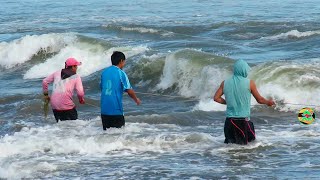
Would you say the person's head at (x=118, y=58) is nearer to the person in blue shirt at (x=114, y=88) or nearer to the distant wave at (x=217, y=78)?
the person in blue shirt at (x=114, y=88)

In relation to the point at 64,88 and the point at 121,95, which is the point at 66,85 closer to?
the point at 64,88

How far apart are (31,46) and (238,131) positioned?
16.9 metres

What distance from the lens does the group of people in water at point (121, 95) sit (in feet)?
29.3

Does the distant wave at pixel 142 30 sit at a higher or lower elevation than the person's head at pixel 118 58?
lower

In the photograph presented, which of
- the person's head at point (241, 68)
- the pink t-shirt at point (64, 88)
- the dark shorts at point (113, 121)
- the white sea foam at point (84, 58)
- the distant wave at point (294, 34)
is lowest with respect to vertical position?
the white sea foam at point (84, 58)

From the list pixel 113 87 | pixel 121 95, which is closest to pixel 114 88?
pixel 113 87

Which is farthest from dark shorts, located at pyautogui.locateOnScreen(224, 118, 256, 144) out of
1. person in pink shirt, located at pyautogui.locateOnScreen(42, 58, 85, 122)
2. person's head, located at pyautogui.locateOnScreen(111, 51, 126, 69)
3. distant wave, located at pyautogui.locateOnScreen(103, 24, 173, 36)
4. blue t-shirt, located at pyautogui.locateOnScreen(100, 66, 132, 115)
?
distant wave, located at pyautogui.locateOnScreen(103, 24, 173, 36)

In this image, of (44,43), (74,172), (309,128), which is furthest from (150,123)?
(44,43)

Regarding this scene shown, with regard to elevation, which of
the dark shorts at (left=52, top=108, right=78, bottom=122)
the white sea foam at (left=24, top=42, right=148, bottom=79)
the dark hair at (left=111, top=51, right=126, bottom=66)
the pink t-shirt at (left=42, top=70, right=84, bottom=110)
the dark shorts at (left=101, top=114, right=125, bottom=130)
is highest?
the dark hair at (left=111, top=51, right=126, bottom=66)

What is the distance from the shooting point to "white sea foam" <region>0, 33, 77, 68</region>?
79.2 feet

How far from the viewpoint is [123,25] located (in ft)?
106

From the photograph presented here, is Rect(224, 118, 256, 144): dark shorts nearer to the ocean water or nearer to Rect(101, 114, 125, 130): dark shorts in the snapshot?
the ocean water

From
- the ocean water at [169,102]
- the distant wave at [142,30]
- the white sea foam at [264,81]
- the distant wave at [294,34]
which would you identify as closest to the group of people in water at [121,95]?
the ocean water at [169,102]

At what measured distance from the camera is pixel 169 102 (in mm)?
15125
